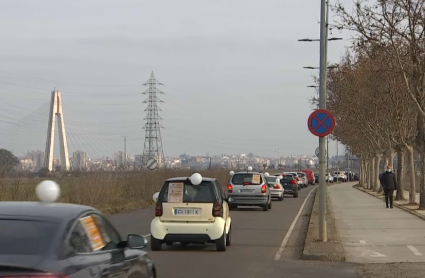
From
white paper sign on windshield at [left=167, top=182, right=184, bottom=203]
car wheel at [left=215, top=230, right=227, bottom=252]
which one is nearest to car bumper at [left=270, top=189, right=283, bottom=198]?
car wheel at [left=215, top=230, right=227, bottom=252]

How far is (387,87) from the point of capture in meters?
38.2

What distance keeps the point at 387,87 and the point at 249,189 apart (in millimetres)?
12283

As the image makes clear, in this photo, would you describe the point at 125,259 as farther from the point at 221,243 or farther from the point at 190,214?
the point at 221,243

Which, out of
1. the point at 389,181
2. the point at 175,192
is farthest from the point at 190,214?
the point at 389,181

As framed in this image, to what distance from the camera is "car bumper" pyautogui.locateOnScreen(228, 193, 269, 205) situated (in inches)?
1203

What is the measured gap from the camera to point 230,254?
50.5 ft

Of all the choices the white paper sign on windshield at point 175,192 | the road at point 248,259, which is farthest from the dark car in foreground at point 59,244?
the white paper sign on windshield at point 175,192

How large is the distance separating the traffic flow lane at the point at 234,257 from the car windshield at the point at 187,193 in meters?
1.17

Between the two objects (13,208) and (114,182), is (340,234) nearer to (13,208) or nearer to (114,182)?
(13,208)

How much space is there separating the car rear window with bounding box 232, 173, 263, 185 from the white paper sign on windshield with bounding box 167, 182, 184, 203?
1484cm

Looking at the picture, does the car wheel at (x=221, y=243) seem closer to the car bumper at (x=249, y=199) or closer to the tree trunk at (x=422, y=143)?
the car bumper at (x=249, y=199)

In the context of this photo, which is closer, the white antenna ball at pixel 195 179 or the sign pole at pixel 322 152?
the white antenna ball at pixel 195 179

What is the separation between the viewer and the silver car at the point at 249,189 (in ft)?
99.5

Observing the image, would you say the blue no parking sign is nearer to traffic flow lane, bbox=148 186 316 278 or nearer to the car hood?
traffic flow lane, bbox=148 186 316 278
